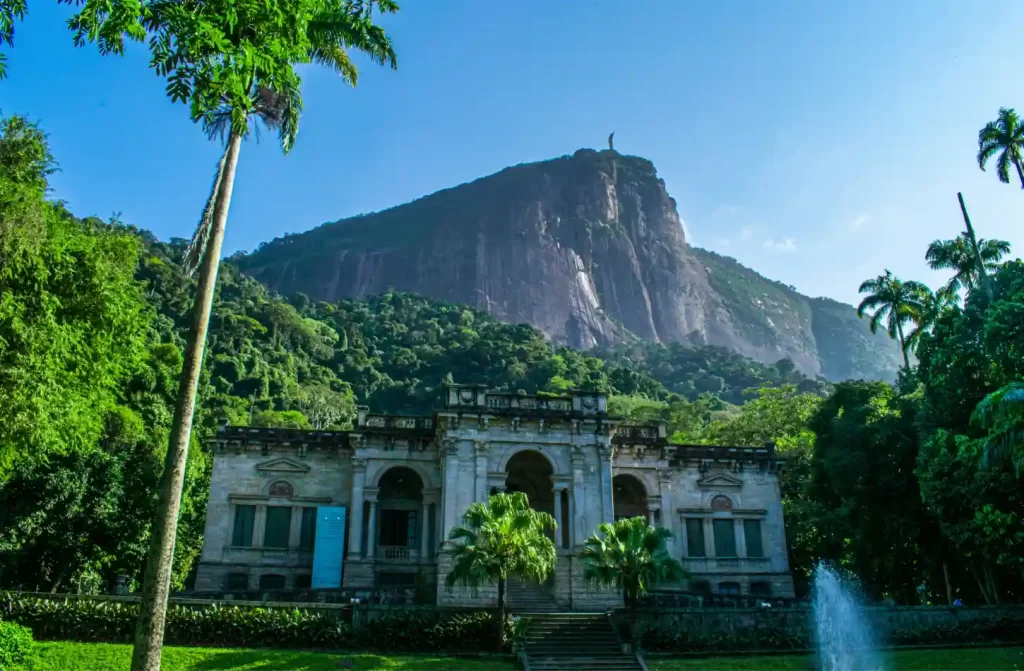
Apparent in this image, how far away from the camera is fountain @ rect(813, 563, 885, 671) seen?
2339 cm

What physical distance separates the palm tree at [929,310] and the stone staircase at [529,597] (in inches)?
696

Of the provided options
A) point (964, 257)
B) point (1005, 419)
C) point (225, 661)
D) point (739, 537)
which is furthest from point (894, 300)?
point (225, 661)

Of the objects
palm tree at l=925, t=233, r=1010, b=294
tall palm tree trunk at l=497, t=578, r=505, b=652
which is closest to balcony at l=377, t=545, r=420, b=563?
tall palm tree trunk at l=497, t=578, r=505, b=652

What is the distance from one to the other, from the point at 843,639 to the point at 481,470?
14269mm

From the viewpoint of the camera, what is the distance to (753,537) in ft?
121

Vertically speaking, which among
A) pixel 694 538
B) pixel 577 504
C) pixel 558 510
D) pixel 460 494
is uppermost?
pixel 460 494

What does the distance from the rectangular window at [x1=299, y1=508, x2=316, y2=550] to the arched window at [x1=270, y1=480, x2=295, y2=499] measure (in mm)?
967

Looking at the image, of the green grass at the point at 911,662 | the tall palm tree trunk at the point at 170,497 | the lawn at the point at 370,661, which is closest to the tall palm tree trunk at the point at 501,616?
the lawn at the point at 370,661

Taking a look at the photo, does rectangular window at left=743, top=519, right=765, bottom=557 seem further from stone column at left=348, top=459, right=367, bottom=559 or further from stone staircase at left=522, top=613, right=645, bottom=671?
stone column at left=348, top=459, right=367, bottom=559

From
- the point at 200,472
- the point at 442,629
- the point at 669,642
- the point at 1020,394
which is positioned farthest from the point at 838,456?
the point at 200,472

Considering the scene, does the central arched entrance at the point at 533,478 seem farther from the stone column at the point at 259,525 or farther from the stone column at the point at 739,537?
the stone column at the point at 259,525

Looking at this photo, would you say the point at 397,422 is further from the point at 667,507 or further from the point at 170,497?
the point at 170,497

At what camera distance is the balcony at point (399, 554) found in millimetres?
33000

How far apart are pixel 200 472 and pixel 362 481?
1404cm
